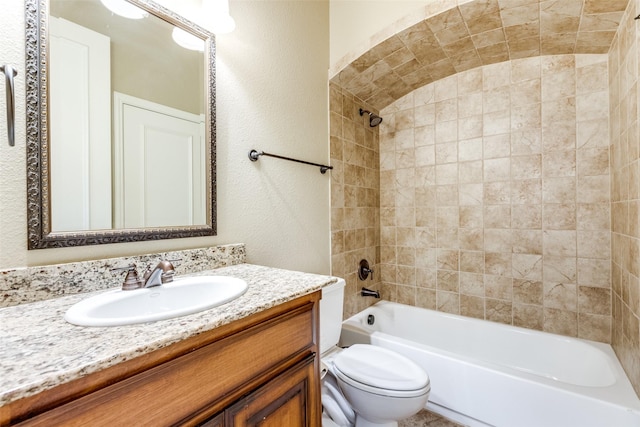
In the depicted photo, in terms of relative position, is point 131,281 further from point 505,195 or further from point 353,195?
point 505,195

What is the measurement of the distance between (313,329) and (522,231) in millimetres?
1785

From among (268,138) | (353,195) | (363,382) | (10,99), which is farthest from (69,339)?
(353,195)

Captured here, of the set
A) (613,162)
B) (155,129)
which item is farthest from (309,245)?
(613,162)

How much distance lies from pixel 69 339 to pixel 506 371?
174 cm

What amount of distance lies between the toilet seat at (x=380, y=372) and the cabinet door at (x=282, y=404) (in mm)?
439

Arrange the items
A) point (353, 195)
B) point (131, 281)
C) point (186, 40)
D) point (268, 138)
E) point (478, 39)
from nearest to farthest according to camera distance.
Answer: point (131, 281) → point (186, 40) → point (268, 138) → point (478, 39) → point (353, 195)

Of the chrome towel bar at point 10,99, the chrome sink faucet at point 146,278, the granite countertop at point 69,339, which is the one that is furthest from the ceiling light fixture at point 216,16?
the granite countertop at point 69,339

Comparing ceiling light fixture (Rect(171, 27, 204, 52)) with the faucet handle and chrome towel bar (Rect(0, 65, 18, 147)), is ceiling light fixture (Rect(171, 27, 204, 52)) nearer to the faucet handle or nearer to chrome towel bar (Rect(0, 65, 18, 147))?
chrome towel bar (Rect(0, 65, 18, 147))

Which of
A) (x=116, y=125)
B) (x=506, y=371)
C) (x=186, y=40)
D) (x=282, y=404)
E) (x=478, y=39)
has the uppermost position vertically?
(x=478, y=39)

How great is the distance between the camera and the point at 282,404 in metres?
0.79

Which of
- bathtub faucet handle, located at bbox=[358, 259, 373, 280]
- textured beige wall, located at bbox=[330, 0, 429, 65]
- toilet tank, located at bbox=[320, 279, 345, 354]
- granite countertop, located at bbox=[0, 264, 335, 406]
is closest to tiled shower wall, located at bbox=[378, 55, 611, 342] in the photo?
bathtub faucet handle, located at bbox=[358, 259, 373, 280]

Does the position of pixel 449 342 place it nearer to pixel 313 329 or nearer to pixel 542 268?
pixel 542 268

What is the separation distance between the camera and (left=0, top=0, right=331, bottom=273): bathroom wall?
1175 mm

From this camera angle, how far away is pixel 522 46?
183 centimetres
